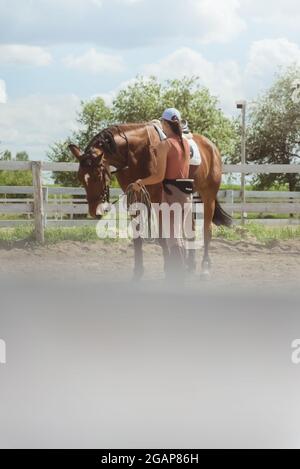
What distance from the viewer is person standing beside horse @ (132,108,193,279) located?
3.18 meters

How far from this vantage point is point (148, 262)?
5.00 meters

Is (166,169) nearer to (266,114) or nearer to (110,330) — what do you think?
(110,330)

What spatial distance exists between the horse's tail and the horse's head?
160 cm

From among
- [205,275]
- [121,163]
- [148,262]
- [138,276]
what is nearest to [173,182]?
[121,163]

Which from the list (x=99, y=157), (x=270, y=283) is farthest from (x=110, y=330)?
(x=270, y=283)

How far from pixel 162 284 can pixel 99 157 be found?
793 mm

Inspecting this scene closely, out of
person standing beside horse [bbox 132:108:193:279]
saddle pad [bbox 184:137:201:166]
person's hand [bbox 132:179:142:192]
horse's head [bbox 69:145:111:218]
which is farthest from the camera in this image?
saddle pad [bbox 184:137:201:166]

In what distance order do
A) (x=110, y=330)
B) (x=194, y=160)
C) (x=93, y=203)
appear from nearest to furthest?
(x=110, y=330), (x=93, y=203), (x=194, y=160)

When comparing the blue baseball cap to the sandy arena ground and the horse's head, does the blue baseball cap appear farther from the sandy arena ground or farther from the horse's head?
the sandy arena ground

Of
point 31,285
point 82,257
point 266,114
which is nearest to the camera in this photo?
point 31,285

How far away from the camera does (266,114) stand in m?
8.29

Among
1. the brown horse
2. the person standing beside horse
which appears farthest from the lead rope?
the person standing beside horse

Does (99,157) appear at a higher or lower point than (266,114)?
lower

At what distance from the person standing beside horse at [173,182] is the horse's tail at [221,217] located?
5.15 ft
